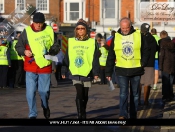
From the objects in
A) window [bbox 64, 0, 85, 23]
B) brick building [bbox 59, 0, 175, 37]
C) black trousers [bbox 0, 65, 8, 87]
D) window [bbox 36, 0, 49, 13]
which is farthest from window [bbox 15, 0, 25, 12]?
window [bbox 64, 0, 85, 23]

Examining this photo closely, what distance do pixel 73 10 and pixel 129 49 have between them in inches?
1509

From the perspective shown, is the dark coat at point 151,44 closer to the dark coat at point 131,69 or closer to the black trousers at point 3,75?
the dark coat at point 131,69

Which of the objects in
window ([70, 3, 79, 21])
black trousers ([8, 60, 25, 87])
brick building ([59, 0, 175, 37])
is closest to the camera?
black trousers ([8, 60, 25, 87])

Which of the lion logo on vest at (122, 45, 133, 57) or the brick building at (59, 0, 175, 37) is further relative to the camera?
the brick building at (59, 0, 175, 37)

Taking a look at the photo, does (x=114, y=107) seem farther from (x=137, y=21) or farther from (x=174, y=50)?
(x=137, y=21)

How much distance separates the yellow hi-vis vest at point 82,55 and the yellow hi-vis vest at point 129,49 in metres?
0.53

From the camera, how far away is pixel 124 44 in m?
11.7

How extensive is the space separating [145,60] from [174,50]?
5.19 metres

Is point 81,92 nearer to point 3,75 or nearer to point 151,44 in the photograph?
point 151,44

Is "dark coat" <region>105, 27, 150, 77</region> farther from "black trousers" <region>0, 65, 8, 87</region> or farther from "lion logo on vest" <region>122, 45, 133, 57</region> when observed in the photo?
"black trousers" <region>0, 65, 8, 87</region>

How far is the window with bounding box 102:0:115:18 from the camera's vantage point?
49031 mm

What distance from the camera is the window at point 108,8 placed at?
161 feet

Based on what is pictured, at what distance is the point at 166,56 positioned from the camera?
54.6ft

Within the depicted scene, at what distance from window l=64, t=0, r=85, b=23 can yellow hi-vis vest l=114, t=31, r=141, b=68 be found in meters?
37.4
